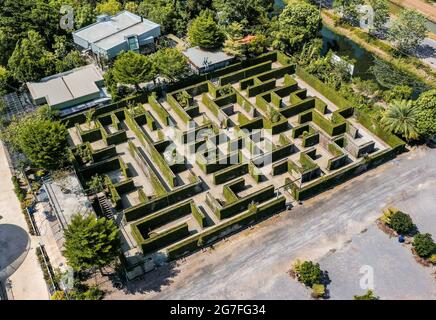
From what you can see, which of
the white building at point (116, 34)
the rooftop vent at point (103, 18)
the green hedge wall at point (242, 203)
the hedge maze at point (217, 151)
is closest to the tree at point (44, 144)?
the hedge maze at point (217, 151)

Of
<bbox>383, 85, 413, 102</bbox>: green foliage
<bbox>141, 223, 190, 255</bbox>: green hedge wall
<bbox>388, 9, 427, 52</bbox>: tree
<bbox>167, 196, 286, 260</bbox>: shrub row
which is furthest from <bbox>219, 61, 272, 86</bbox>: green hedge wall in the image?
<bbox>141, 223, 190, 255</bbox>: green hedge wall

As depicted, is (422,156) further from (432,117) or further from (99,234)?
(99,234)

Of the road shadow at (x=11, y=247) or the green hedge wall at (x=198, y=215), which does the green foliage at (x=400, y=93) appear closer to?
the green hedge wall at (x=198, y=215)

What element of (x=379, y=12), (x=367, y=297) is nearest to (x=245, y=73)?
(x=379, y=12)

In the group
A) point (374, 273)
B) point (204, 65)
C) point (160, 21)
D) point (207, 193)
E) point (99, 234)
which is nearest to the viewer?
point (99, 234)

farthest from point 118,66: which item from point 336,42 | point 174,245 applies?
point 336,42

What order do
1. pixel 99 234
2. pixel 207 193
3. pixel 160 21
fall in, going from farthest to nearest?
pixel 160 21
pixel 207 193
pixel 99 234
